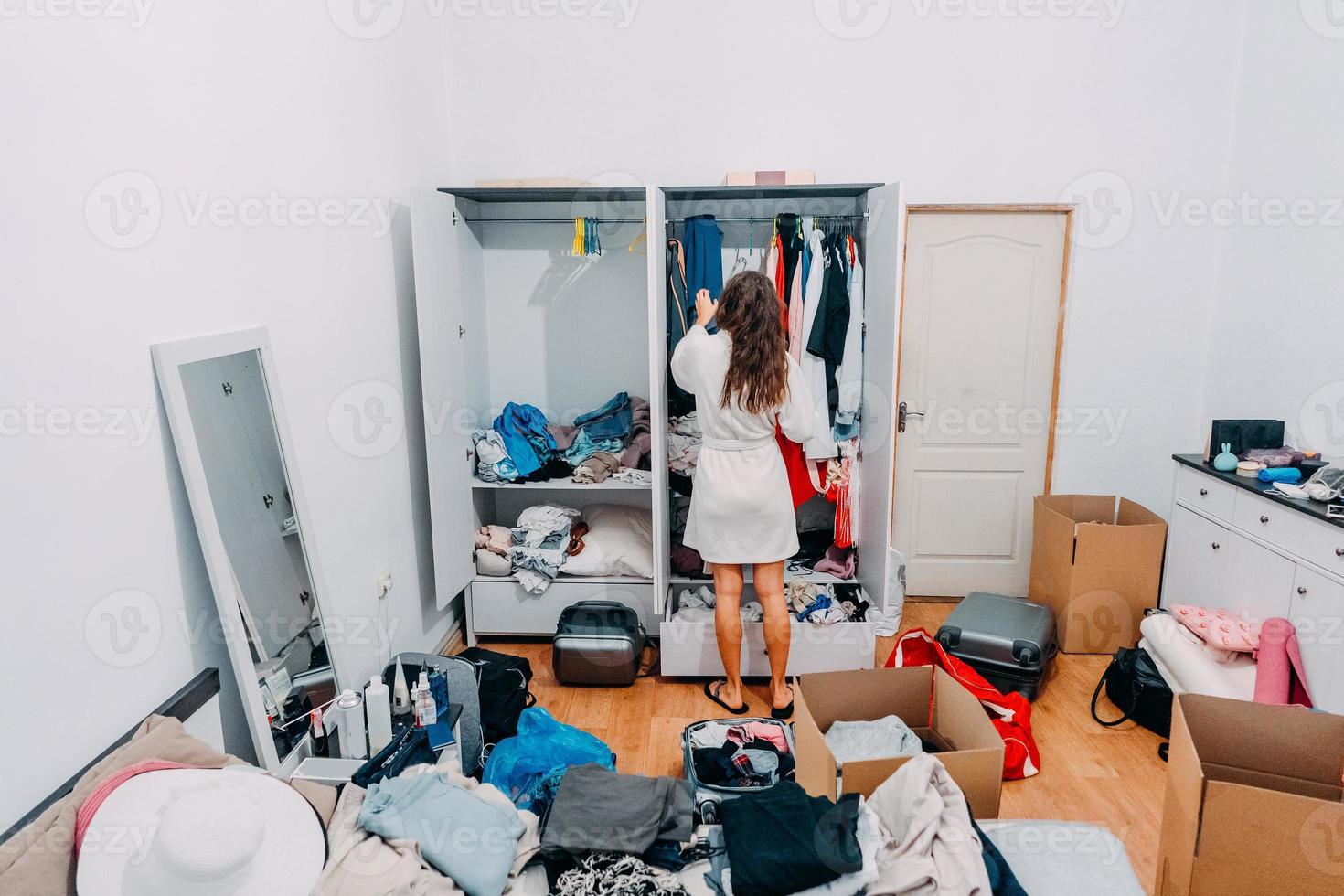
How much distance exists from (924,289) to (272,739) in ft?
10.3

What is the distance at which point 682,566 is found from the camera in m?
3.65

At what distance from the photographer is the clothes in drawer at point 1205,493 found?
9.92ft

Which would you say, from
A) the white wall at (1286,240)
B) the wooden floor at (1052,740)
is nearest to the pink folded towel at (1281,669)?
the wooden floor at (1052,740)

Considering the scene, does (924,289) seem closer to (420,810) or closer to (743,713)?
(743,713)

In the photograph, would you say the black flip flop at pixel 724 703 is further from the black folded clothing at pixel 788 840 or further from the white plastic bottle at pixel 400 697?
the black folded clothing at pixel 788 840

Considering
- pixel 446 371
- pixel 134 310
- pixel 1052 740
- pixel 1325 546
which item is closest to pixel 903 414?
pixel 1052 740

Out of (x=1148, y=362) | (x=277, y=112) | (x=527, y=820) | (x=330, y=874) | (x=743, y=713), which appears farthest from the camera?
(x=1148, y=362)

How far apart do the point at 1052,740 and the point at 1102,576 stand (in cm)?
83

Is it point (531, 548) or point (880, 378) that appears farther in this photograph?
point (531, 548)

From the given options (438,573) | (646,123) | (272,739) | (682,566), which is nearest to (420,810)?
(272,739)

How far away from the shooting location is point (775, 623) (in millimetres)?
3002

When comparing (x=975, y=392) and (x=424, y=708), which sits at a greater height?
(x=975, y=392)

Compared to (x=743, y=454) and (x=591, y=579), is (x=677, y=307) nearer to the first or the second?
(x=743, y=454)

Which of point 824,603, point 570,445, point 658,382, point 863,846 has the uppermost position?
point 658,382
